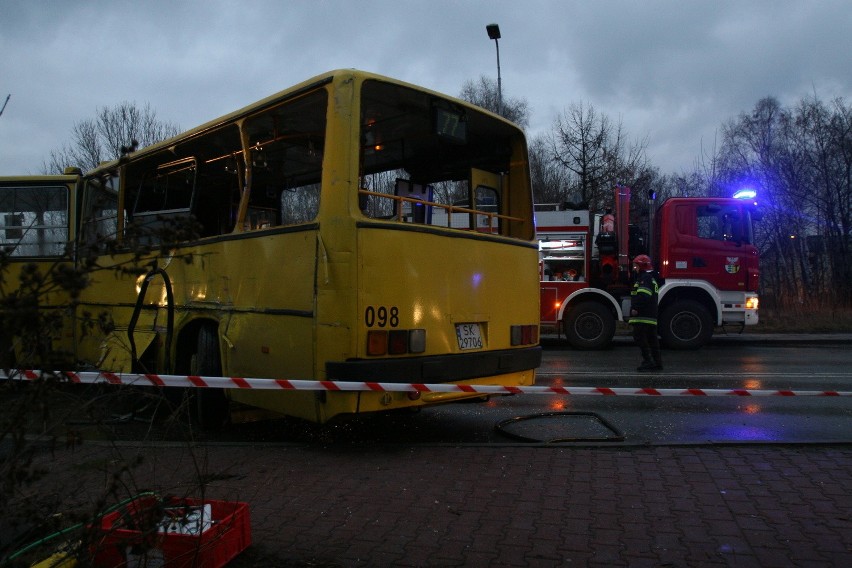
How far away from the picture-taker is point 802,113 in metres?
28.3

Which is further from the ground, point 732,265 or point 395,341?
point 732,265

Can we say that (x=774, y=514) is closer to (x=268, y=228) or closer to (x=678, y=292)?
(x=268, y=228)

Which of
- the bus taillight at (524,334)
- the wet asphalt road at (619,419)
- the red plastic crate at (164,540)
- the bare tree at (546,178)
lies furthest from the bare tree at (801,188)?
the red plastic crate at (164,540)

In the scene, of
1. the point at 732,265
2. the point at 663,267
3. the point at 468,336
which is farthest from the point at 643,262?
the point at 468,336

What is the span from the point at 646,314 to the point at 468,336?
17.7 ft

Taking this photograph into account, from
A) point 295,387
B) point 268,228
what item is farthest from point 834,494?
point 268,228

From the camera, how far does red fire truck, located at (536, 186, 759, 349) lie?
1318cm

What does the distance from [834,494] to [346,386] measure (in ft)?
10.9

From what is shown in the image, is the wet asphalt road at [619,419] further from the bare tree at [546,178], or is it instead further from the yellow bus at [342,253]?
the bare tree at [546,178]

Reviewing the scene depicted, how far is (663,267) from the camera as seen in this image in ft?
44.0

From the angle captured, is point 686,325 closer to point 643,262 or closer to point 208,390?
point 643,262

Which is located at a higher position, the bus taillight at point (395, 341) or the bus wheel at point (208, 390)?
the bus taillight at point (395, 341)

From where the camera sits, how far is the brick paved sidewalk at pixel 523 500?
10.8 ft

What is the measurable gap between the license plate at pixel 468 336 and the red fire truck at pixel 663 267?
25.2 feet
